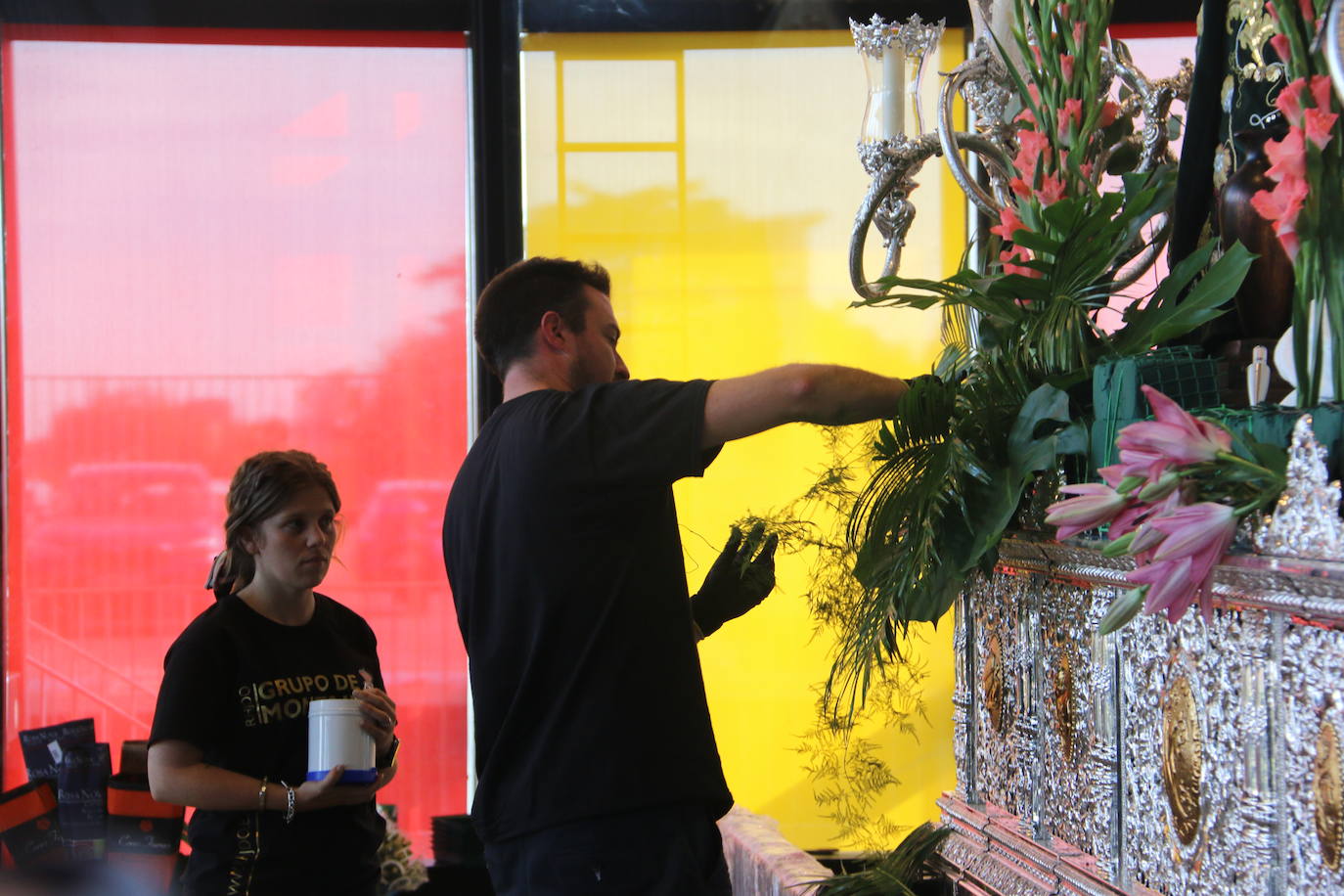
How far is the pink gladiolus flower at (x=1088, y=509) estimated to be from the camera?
1057 mm

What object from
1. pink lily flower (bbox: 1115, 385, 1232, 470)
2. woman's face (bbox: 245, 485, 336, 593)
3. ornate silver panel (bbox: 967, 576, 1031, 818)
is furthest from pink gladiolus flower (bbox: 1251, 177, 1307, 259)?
woman's face (bbox: 245, 485, 336, 593)

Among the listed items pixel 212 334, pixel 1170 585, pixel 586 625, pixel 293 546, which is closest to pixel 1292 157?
pixel 1170 585

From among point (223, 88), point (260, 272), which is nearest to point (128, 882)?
point (260, 272)

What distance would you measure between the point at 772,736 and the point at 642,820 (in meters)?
2.10

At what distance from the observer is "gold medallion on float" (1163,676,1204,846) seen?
1.16 meters

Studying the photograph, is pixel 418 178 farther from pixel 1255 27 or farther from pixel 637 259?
pixel 1255 27

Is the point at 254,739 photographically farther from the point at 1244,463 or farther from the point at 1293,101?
the point at 1293,101

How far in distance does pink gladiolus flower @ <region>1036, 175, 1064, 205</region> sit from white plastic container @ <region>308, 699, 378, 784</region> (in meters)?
1.25

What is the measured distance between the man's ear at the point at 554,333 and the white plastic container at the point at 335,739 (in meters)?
0.66

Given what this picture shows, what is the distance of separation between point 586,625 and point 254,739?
76 cm

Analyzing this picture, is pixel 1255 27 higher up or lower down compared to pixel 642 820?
higher up

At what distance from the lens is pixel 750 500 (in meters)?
3.62

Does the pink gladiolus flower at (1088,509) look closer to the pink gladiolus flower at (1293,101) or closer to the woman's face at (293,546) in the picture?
the pink gladiolus flower at (1293,101)

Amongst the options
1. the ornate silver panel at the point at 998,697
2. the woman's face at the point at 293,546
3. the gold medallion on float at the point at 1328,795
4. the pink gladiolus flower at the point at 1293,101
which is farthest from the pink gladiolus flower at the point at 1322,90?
the woman's face at the point at 293,546
